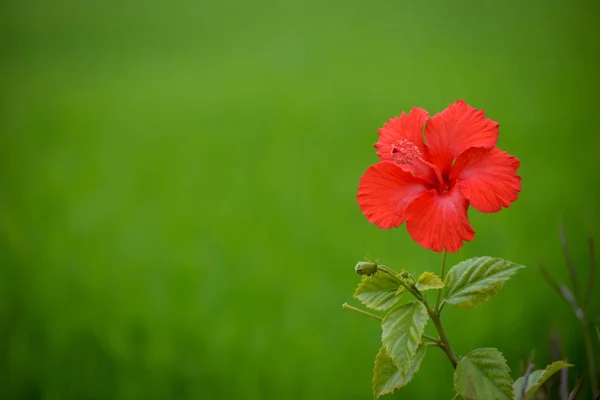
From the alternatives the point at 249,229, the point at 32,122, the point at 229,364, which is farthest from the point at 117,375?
the point at 32,122

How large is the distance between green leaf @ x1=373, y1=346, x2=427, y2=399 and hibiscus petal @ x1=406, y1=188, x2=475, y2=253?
13cm

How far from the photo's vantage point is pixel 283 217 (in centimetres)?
187

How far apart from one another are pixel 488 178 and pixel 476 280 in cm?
12

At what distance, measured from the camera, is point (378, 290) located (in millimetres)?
635

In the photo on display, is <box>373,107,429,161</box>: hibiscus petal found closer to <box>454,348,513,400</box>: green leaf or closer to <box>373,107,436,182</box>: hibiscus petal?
<box>373,107,436,182</box>: hibiscus petal

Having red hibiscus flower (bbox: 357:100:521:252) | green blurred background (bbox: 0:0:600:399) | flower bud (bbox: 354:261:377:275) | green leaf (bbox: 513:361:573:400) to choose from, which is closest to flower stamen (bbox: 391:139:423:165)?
red hibiscus flower (bbox: 357:100:521:252)

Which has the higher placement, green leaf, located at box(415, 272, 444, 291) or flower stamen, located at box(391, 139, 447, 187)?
flower stamen, located at box(391, 139, 447, 187)

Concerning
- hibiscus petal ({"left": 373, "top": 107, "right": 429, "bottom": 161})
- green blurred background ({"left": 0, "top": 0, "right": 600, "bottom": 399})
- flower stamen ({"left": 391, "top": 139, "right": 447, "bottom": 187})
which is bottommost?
green blurred background ({"left": 0, "top": 0, "right": 600, "bottom": 399})

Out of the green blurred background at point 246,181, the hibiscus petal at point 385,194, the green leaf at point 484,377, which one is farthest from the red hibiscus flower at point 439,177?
the green blurred background at point 246,181

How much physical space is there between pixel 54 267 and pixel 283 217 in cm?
70

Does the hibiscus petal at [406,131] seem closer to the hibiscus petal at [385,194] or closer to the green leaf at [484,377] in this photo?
the hibiscus petal at [385,194]

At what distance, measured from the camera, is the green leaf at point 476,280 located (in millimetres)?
624

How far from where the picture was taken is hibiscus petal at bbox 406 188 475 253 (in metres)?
0.58

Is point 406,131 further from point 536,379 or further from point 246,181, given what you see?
point 246,181
